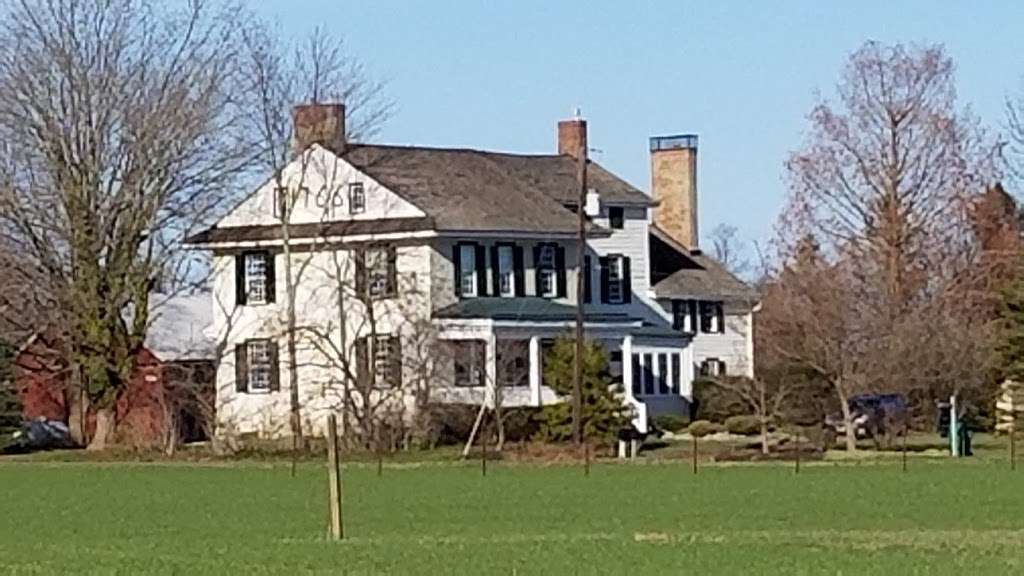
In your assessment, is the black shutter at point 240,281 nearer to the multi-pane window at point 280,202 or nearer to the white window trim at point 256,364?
the white window trim at point 256,364

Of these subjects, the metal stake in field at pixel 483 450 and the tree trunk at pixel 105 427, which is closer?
the metal stake in field at pixel 483 450

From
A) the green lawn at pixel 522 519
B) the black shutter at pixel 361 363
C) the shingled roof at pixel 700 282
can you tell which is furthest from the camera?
the shingled roof at pixel 700 282

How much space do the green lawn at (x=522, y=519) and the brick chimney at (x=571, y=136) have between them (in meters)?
27.3

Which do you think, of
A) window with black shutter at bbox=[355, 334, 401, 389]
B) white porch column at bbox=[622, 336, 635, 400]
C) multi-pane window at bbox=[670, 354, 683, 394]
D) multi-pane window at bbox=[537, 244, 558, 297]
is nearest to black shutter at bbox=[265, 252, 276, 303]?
window with black shutter at bbox=[355, 334, 401, 389]

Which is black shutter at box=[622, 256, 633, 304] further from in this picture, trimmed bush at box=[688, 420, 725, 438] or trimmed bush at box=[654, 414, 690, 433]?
trimmed bush at box=[688, 420, 725, 438]


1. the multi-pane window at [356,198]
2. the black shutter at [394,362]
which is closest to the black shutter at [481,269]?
the multi-pane window at [356,198]

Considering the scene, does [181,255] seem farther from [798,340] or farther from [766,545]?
[766,545]

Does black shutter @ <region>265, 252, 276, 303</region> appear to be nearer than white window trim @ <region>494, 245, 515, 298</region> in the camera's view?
No

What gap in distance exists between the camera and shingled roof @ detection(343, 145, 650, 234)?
74938 mm

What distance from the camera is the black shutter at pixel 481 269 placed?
244 ft

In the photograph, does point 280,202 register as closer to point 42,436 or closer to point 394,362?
point 394,362

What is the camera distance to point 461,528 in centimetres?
3622

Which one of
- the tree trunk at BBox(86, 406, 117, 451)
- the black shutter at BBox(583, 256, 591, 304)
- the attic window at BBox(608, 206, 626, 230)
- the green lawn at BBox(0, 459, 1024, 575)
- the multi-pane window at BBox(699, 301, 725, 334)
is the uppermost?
the attic window at BBox(608, 206, 626, 230)

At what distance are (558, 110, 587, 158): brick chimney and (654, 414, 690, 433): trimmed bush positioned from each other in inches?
450
